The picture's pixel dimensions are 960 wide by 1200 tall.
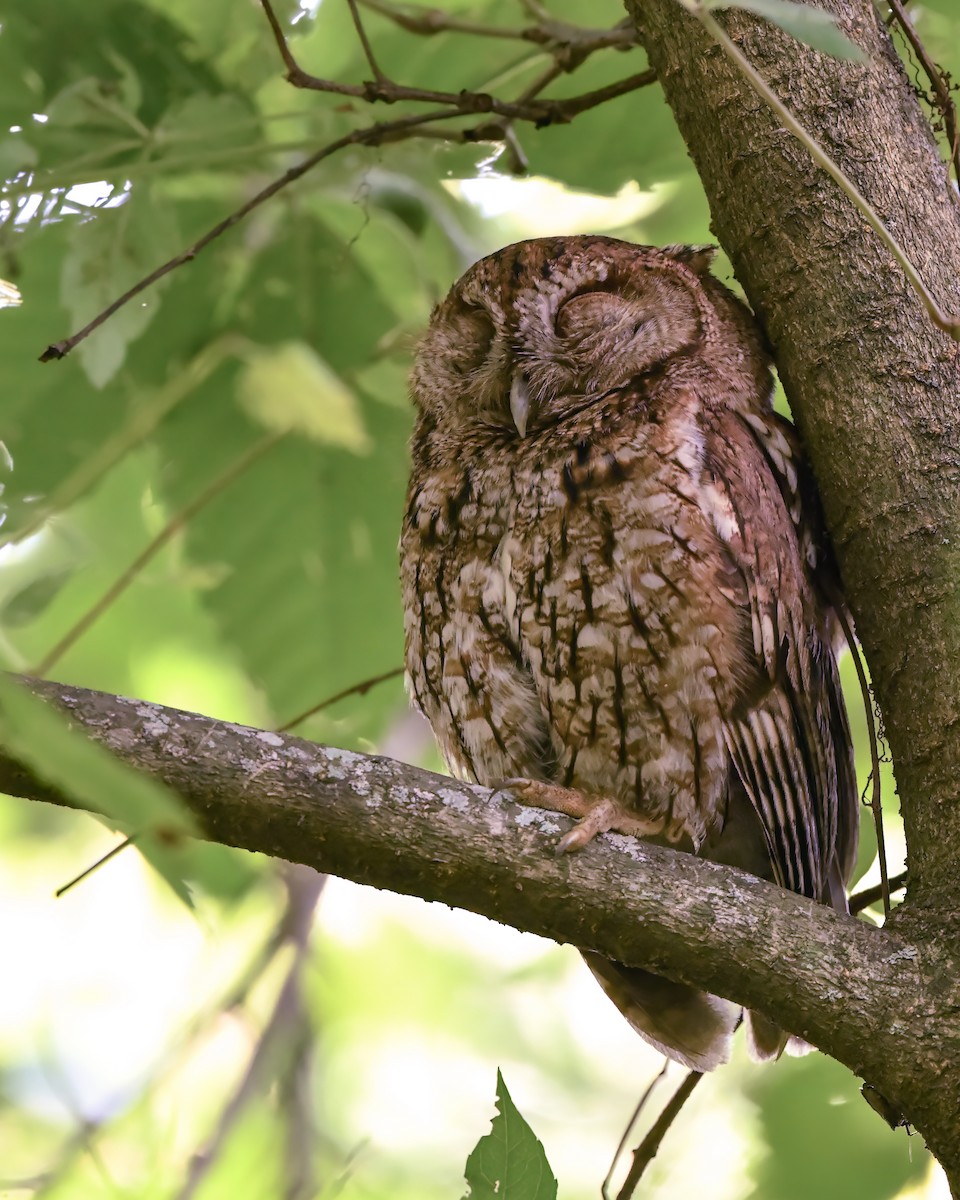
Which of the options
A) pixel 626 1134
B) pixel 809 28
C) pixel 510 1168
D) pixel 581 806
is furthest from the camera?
pixel 626 1134

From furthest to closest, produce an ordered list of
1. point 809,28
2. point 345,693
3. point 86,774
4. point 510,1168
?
point 345,693 < point 510,1168 < point 809,28 < point 86,774

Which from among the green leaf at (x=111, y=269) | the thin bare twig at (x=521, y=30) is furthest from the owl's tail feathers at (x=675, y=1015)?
the thin bare twig at (x=521, y=30)

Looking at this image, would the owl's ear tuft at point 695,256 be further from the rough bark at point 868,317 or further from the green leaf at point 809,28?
the green leaf at point 809,28

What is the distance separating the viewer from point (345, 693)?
6.10ft

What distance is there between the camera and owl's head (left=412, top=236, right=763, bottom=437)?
2.03 meters

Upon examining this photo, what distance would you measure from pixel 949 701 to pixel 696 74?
833 mm

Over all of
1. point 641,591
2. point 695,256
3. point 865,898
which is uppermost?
point 695,256

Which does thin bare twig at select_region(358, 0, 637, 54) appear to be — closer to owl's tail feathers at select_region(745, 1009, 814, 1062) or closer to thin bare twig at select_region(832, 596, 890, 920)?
thin bare twig at select_region(832, 596, 890, 920)

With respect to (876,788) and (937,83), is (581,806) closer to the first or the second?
(876,788)

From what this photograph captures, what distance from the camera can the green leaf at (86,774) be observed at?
507mm

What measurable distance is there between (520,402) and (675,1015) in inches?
37.2

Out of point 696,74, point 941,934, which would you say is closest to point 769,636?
point 941,934

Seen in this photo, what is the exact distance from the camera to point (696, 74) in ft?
5.40

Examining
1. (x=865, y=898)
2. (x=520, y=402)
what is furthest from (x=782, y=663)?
(x=520, y=402)
